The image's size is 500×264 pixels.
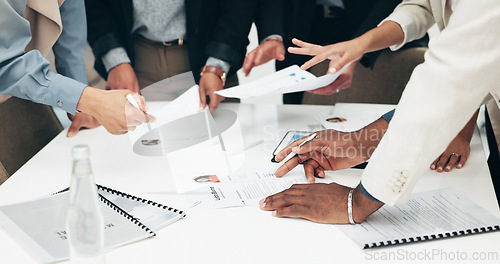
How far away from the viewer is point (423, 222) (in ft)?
3.38

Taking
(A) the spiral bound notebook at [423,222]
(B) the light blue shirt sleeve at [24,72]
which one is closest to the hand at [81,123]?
(B) the light blue shirt sleeve at [24,72]

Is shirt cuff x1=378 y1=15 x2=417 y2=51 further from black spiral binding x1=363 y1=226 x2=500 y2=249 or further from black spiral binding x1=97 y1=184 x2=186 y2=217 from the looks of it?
black spiral binding x1=97 y1=184 x2=186 y2=217

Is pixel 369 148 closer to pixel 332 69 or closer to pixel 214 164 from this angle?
pixel 332 69

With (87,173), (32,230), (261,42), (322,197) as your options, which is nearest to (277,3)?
(261,42)

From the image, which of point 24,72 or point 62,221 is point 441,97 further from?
point 24,72

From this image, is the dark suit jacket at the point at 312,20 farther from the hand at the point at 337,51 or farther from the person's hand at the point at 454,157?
the person's hand at the point at 454,157

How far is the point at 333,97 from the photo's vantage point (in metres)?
2.18

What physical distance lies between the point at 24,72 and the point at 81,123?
1.19 ft

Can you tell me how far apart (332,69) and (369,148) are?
323 millimetres

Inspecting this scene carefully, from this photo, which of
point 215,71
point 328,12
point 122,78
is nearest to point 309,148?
point 215,71

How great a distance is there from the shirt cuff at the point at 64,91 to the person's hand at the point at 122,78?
0.57m

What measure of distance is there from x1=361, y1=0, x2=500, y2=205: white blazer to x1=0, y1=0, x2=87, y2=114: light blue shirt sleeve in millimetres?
878

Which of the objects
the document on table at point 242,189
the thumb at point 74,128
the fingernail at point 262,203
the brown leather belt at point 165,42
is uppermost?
the fingernail at point 262,203

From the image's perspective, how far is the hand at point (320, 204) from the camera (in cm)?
103
